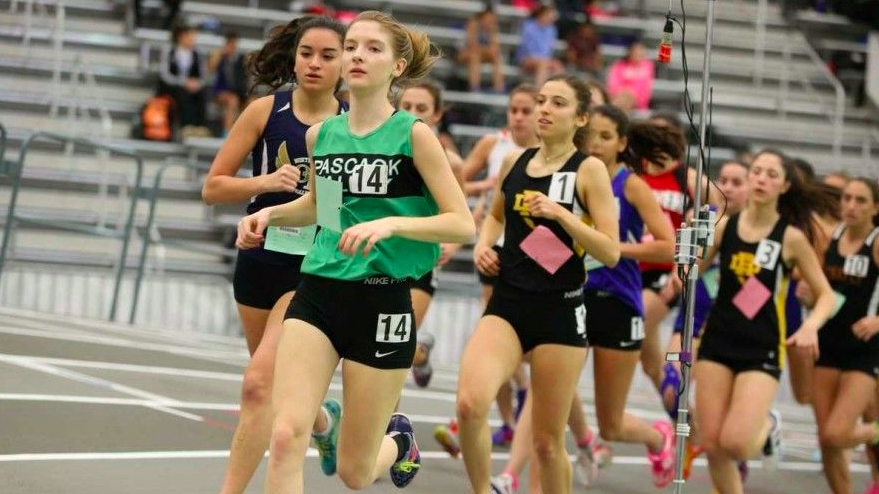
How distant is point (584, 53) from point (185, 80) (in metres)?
5.84

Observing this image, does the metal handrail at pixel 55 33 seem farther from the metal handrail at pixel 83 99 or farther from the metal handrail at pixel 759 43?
the metal handrail at pixel 759 43

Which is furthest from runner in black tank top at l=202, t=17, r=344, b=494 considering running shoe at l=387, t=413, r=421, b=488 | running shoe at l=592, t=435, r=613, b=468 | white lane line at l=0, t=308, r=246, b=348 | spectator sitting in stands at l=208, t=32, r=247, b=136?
spectator sitting in stands at l=208, t=32, r=247, b=136

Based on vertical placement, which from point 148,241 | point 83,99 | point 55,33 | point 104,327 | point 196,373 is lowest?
point 104,327

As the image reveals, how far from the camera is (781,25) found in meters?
24.2

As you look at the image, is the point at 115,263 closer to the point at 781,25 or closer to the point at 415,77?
the point at 415,77

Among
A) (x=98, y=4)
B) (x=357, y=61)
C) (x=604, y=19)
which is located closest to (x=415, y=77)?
(x=357, y=61)

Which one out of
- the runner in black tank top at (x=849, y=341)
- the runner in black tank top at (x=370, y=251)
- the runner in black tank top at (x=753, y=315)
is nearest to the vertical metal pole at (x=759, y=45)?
the runner in black tank top at (x=849, y=341)

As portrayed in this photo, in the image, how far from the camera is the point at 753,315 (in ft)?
28.6

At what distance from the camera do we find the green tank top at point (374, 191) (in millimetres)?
5973

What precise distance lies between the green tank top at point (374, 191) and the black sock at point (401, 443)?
1.18m

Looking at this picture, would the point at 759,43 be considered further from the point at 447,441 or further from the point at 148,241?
the point at 447,441

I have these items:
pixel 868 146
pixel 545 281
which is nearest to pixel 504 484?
pixel 545 281

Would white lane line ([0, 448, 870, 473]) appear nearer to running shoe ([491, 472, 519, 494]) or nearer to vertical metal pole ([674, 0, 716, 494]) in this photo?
running shoe ([491, 472, 519, 494])

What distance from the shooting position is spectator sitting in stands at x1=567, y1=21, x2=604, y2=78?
21203mm
